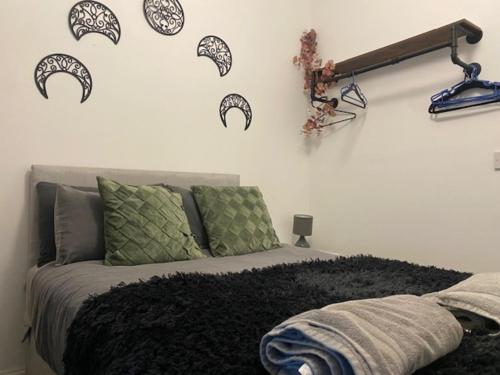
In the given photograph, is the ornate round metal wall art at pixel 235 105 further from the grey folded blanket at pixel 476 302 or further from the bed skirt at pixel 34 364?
the grey folded blanket at pixel 476 302

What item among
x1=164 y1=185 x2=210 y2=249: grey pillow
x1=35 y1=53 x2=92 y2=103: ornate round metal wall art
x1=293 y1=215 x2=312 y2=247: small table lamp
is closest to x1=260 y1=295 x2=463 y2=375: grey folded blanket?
x1=164 y1=185 x2=210 y2=249: grey pillow

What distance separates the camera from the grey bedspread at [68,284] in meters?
1.23

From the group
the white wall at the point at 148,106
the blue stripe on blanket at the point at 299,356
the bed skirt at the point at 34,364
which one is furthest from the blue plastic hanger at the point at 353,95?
the bed skirt at the point at 34,364

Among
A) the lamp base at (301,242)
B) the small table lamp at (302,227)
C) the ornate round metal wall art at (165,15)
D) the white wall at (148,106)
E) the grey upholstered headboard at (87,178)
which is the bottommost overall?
the lamp base at (301,242)

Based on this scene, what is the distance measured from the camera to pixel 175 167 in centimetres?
243

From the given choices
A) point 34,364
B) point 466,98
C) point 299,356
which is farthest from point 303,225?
point 299,356

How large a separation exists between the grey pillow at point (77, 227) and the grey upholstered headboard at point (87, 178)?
19 centimetres

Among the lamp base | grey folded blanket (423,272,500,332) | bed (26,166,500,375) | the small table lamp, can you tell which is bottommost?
the lamp base

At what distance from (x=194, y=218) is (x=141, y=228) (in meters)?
0.45

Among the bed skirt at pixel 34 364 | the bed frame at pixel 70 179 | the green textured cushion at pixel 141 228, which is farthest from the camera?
the bed frame at pixel 70 179

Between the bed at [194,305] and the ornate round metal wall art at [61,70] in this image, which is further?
the ornate round metal wall art at [61,70]

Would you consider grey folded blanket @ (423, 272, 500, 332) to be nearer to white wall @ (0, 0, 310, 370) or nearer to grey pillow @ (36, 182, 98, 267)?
grey pillow @ (36, 182, 98, 267)

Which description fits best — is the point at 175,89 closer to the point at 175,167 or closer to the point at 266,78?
the point at 175,167

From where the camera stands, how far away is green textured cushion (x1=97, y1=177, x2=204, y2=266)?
1668 mm
